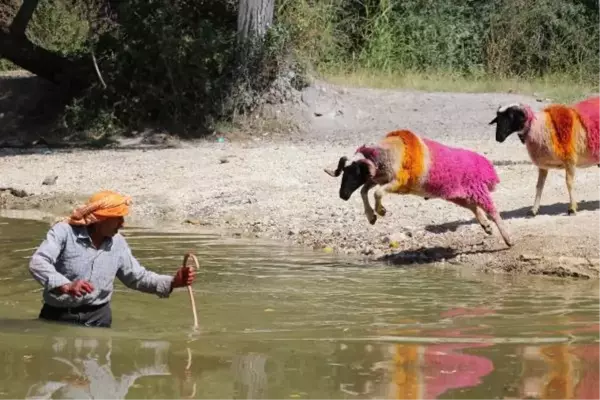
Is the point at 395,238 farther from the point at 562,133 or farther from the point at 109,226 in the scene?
the point at 109,226

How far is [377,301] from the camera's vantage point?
926cm

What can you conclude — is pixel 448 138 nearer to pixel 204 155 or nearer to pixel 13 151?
pixel 204 155

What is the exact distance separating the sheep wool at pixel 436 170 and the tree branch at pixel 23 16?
1274cm

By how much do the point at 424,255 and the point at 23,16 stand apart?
1289 cm

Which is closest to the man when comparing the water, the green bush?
the water

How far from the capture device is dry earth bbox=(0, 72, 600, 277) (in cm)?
1159

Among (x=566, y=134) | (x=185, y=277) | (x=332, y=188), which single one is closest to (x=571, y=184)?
(x=566, y=134)

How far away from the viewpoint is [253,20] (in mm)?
21609

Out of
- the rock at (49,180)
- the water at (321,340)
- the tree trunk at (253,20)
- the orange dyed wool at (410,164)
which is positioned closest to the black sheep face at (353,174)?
the orange dyed wool at (410,164)

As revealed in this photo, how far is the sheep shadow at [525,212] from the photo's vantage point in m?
12.4

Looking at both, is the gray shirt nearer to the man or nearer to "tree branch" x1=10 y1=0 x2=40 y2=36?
the man

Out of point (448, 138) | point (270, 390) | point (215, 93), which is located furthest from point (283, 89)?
point (270, 390)

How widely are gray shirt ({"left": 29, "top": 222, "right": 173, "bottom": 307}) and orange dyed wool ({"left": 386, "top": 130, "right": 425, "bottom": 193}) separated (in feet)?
11.8

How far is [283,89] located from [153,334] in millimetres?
14832
